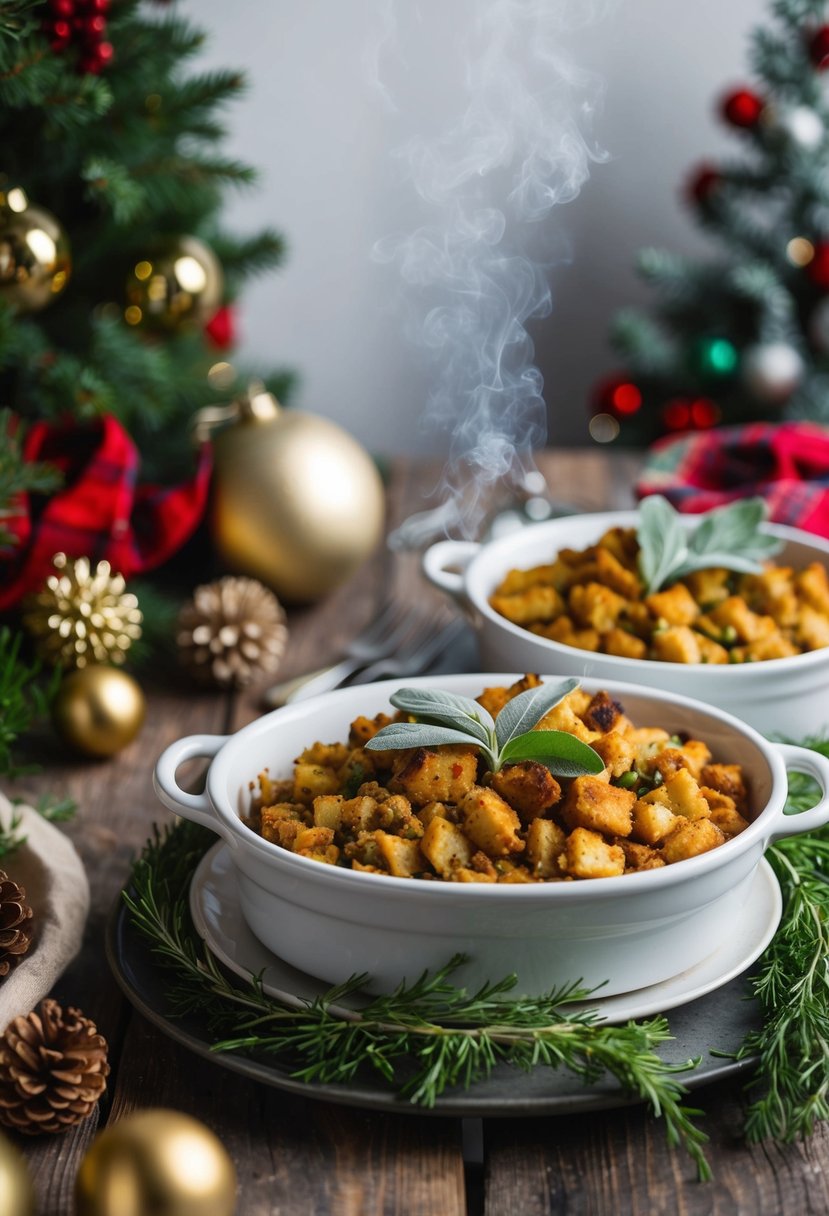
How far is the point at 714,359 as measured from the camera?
2.78 m

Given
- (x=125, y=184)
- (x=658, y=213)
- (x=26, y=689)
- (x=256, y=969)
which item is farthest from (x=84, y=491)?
(x=658, y=213)

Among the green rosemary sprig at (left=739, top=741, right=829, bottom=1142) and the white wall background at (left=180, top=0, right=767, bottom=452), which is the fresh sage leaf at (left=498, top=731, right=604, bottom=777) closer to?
the green rosemary sprig at (left=739, top=741, right=829, bottom=1142)

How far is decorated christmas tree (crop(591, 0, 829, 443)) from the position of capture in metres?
2.63

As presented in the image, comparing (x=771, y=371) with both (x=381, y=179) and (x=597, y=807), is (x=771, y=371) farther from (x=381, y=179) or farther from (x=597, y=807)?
(x=597, y=807)

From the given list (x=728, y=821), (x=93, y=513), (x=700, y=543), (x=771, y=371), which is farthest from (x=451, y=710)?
(x=771, y=371)

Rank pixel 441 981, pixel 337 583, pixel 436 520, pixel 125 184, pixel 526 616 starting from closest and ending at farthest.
→ pixel 441 981, pixel 526 616, pixel 125 184, pixel 337 583, pixel 436 520

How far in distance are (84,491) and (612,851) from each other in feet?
3.54

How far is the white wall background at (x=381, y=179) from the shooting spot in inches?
125

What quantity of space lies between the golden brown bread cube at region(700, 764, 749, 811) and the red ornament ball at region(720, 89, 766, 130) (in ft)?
6.52

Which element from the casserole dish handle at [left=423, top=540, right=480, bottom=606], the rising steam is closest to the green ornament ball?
the rising steam

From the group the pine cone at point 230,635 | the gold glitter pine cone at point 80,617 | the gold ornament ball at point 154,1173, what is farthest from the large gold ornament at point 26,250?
the gold ornament ball at point 154,1173

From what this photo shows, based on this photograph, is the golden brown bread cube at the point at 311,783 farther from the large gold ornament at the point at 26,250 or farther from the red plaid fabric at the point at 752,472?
the red plaid fabric at the point at 752,472

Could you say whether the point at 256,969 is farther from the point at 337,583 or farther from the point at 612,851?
the point at 337,583

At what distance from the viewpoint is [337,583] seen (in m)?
2.02
